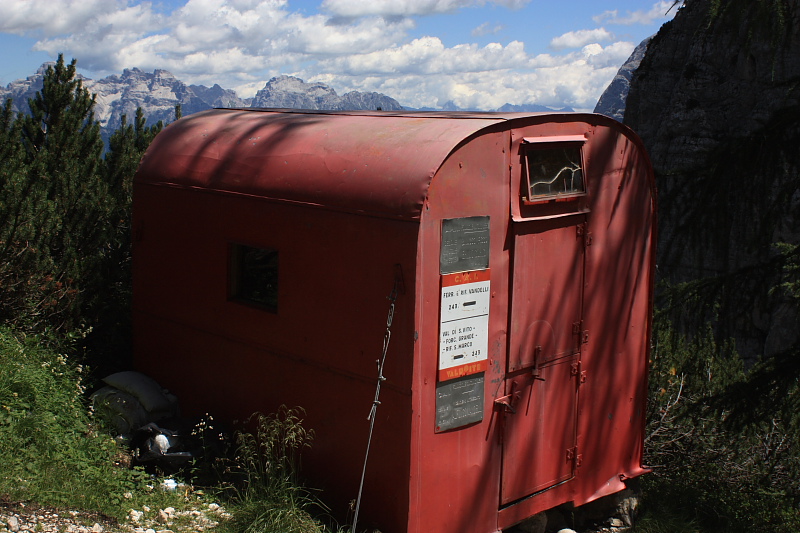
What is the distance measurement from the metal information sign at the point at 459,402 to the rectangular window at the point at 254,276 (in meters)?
1.50

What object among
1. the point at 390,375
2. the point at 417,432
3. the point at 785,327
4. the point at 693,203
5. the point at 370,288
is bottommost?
the point at 785,327

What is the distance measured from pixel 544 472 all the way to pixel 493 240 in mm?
1787

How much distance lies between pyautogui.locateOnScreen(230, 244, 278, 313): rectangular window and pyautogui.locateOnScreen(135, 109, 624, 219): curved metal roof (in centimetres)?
47

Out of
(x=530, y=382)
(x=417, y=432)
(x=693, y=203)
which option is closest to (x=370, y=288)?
(x=417, y=432)

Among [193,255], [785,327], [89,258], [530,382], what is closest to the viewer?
[530,382]

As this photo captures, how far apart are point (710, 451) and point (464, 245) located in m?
4.36

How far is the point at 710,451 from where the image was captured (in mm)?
7660

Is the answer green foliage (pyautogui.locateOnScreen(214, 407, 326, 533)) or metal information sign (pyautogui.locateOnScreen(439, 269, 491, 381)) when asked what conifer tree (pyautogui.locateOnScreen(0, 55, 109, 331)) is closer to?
green foliage (pyautogui.locateOnScreen(214, 407, 326, 533))

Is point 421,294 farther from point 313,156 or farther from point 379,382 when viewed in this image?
point 313,156

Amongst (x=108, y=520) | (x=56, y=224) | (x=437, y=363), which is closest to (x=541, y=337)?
(x=437, y=363)

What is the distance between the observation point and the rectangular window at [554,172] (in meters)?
5.11

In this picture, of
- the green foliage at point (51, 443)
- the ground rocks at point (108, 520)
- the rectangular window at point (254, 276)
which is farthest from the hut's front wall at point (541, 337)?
the green foliage at point (51, 443)

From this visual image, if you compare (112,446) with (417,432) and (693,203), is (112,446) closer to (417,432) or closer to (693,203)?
(417,432)

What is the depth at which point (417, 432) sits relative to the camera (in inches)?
183
